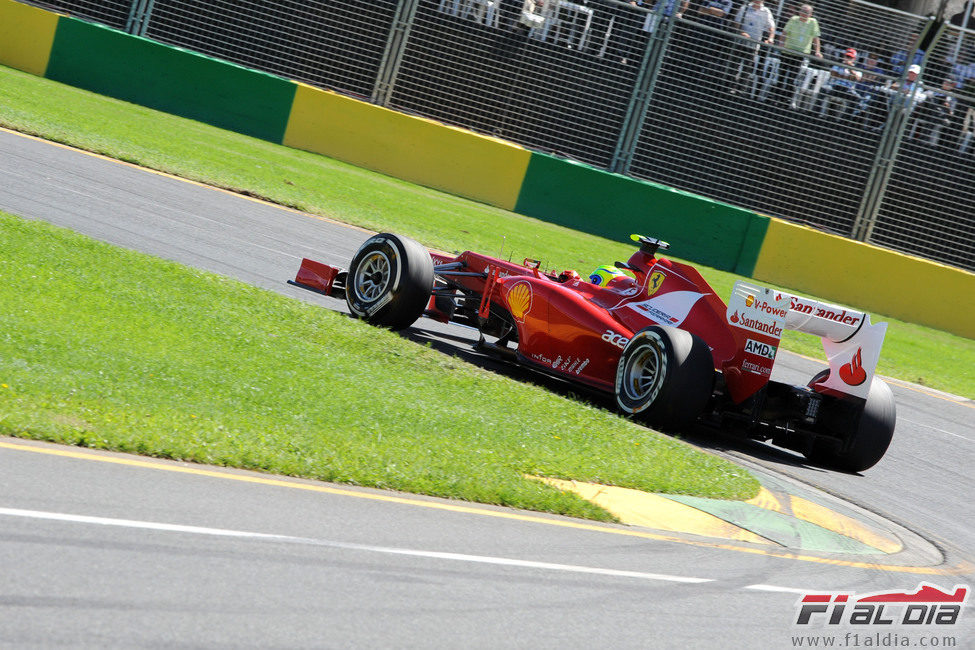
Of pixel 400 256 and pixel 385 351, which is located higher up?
pixel 400 256

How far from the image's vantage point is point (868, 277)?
1994 centimetres

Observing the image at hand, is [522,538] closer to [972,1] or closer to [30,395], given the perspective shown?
[30,395]

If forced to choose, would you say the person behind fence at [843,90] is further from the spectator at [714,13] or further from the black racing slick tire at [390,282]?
the black racing slick tire at [390,282]

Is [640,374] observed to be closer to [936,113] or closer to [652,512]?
[652,512]

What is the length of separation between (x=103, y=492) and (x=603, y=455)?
365 cm

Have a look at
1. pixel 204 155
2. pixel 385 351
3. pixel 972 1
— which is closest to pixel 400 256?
pixel 385 351

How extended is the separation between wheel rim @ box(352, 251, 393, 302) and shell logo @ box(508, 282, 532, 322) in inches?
43.6

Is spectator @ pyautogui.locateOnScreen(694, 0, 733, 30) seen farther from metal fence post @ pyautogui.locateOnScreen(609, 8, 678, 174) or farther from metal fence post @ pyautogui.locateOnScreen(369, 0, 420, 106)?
metal fence post @ pyautogui.locateOnScreen(369, 0, 420, 106)

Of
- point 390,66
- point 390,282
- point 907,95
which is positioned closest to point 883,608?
point 390,282

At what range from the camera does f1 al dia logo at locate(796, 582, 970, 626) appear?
540cm

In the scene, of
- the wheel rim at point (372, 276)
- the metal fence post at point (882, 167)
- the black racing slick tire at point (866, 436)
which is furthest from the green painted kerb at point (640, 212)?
the black racing slick tire at point (866, 436)

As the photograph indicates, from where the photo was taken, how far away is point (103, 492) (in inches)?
203

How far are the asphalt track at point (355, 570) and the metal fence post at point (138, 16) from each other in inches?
690

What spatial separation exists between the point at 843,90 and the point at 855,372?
12.3 meters
